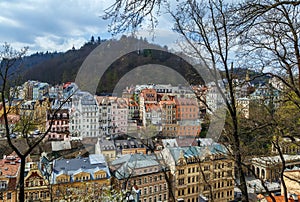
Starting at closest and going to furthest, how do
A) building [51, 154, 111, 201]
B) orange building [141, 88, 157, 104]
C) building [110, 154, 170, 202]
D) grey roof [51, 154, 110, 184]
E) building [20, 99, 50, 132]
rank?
building [20, 99, 50, 132], building [51, 154, 111, 201], grey roof [51, 154, 110, 184], building [110, 154, 170, 202], orange building [141, 88, 157, 104]

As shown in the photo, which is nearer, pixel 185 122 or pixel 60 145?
pixel 185 122

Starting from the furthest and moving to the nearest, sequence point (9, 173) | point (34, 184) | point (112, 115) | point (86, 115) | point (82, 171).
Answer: point (86, 115) < point (112, 115) < point (82, 171) < point (34, 184) < point (9, 173)

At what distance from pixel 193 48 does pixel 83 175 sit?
544 cm

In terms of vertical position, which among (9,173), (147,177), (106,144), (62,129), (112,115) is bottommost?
(147,177)

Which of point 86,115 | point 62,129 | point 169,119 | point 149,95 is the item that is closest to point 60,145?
point 62,129

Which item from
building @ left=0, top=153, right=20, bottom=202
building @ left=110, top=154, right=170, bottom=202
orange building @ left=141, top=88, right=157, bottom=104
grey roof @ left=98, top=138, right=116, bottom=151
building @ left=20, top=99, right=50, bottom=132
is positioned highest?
orange building @ left=141, top=88, right=157, bottom=104

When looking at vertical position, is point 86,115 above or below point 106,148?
Result: above

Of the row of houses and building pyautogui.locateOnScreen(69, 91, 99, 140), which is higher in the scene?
building pyautogui.locateOnScreen(69, 91, 99, 140)

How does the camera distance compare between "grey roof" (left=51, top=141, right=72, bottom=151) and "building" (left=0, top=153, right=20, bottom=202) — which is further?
"grey roof" (left=51, top=141, right=72, bottom=151)

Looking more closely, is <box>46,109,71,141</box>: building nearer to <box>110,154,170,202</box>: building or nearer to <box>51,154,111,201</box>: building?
<box>51,154,111,201</box>: building

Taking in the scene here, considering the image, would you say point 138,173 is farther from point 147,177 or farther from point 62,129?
point 62,129

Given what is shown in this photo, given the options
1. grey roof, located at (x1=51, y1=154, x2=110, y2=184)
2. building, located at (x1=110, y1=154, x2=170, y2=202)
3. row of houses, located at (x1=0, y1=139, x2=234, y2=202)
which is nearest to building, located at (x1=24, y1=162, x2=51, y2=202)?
row of houses, located at (x1=0, y1=139, x2=234, y2=202)

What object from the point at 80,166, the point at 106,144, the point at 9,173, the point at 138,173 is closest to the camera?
the point at 9,173

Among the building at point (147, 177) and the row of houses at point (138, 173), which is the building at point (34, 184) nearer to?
the row of houses at point (138, 173)
